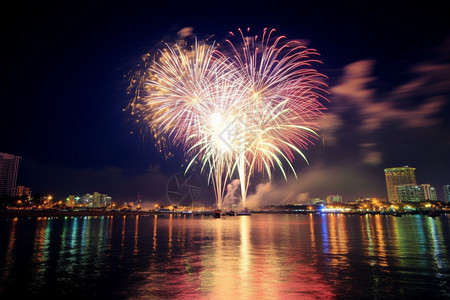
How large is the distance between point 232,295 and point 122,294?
448 centimetres

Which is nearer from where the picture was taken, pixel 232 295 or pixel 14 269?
pixel 232 295

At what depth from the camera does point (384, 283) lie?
42.2ft

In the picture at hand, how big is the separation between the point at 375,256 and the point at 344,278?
793 cm

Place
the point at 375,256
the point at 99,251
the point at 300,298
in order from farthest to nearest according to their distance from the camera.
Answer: the point at 99,251, the point at 375,256, the point at 300,298

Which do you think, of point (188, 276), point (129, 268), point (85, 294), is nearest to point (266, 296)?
point (188, 276)

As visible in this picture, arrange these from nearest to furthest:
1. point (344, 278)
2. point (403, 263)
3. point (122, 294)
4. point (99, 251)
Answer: point (122, 294) → point (344, 278) → point (403, 263) → point (99, 251)

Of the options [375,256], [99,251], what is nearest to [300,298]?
[375,256]

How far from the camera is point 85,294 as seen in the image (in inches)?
453

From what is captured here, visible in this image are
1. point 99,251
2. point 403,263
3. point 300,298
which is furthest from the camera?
point 99,251

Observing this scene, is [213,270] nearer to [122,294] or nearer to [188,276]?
[188,276]

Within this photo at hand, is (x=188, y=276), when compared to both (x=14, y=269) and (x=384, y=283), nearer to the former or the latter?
(x=384, y=283)

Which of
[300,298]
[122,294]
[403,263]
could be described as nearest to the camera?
[300,298]

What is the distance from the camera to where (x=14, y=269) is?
15992 mm

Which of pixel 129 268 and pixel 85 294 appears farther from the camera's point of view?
pixel 129 268
